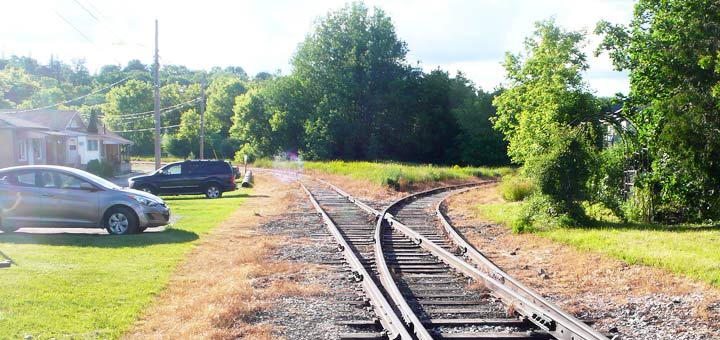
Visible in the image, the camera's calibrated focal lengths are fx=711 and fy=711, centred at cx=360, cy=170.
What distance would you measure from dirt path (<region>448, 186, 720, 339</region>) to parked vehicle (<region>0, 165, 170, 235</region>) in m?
7.09

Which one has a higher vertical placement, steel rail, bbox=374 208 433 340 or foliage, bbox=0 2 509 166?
foliage, bbox=0 2 509 166

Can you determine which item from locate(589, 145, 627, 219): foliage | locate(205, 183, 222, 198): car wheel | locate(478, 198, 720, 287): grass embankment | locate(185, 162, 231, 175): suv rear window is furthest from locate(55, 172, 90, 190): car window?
locate(205, 183, 222, 198): car wheel

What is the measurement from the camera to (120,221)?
1443cm

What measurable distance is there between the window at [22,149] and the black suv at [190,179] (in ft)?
38.6

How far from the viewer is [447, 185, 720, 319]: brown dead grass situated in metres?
8.77

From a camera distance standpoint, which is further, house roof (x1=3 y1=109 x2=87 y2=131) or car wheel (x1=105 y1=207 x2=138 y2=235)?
house roof (x1=3 y1=109 x2=87 y2=131)

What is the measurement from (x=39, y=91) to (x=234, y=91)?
5019cm

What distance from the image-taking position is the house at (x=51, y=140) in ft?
113

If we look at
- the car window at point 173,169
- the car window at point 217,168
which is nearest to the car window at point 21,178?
the car window at point 173,169

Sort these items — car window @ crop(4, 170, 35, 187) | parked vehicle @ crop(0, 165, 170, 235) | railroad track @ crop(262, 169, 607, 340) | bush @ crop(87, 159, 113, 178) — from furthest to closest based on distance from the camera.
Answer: bush @ crop(87, 159, 113, 178), car window @ crop(4, 170, 35, 187), parked vehicle @ crop(0, 165, 170, 235), railroad track @ crop(262, 169, 607, 340)

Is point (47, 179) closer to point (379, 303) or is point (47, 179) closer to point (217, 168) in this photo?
point (379, 303)

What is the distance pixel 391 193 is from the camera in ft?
101

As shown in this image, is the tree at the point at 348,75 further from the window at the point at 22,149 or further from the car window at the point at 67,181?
the car window at the point at 67,181

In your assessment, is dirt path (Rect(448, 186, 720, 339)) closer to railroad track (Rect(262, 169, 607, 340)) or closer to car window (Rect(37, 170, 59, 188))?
railroad track (Rect(262, 169, 607, 340))
